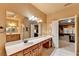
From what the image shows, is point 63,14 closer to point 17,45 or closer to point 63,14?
point 63,14

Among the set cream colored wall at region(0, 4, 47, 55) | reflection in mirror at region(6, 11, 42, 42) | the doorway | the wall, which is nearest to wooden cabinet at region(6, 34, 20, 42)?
reflection in mirror at region(6, 11, 42, 42)

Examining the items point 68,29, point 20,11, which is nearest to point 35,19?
point 20,11

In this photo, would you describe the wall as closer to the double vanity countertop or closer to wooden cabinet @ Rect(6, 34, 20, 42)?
the double vanity countertop

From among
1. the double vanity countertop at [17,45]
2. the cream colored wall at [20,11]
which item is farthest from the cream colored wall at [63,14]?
the double vanity countertop at [17,45]

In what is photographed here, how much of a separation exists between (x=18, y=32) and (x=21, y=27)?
7.6 inches

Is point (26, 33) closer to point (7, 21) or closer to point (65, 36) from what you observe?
point (7, 21)

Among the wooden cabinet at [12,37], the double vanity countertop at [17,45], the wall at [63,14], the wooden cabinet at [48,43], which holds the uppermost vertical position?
the wall at [63,14]

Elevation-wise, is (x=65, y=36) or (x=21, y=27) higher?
(x=21, y=27)

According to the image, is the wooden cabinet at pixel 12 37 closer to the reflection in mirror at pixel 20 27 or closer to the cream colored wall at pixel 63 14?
the reflection in mirror at pixel 20 27

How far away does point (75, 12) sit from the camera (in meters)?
3.58

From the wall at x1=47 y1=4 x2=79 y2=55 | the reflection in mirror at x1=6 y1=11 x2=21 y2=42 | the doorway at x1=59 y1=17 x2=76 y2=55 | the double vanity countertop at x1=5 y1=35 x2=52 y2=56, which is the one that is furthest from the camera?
the doorway at x1=59 y1=17 x2=76 y2=55

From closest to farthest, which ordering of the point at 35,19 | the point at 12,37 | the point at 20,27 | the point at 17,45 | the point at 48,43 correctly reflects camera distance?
1. the point at 12,37
2. the point at 17,45
3. the point at 20,27
4. the point at 35,19
5. the point at 48,43

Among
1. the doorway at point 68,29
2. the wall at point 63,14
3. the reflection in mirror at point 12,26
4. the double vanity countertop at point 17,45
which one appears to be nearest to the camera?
the double vanity countertop at point 17,45

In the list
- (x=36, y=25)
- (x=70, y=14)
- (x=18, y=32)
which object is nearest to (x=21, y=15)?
(x=18, y=32)
